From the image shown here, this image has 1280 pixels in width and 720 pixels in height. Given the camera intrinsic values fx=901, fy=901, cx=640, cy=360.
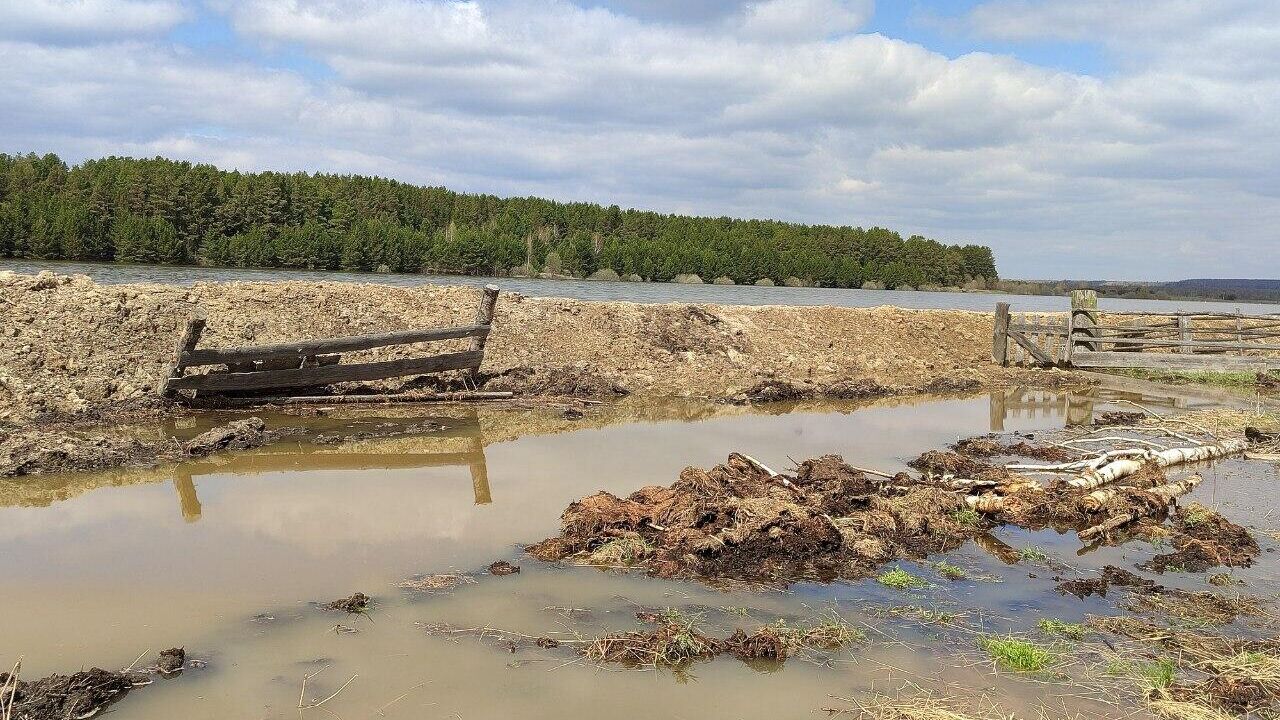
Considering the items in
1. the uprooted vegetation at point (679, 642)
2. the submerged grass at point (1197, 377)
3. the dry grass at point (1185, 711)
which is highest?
the submerged grass at point (1197, 377)

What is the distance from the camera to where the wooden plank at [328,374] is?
13.5 m

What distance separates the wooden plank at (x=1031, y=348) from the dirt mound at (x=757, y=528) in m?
15.8

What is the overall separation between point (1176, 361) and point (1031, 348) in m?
3.31

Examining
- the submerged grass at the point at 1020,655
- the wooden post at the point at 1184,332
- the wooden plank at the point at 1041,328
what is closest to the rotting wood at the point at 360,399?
the submerged grass at the point at 1020,655

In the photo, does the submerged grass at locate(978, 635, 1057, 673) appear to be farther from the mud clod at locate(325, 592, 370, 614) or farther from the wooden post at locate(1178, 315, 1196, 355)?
the wooden post at locate(1178, 315, 1196, 355)

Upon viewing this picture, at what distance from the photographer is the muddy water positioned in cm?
502

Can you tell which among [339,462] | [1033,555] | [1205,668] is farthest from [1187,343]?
[339,462]

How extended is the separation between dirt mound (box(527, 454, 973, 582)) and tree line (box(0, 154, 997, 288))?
74001 millimetres

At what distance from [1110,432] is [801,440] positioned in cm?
508

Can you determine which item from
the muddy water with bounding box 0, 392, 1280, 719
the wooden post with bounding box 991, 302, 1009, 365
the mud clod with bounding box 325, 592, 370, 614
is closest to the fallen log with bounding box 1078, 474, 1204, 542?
the muddy water with bounding box 0, 392, 1280, 719

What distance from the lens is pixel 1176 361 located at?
22234 mm

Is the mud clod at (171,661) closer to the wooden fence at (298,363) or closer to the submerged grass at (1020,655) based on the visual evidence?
the submerged grass at (1020,655)

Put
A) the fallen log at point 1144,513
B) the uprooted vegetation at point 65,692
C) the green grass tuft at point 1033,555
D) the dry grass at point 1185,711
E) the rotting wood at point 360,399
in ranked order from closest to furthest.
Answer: the uprooted vegetation at point 65,692 → the dry grass at point 1185,711 → the green grass tuft at point 1033,555 → the fallen log at point 1144,513 → the rotting wood at point 360,399

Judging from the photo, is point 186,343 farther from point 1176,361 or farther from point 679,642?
point 1176,361
